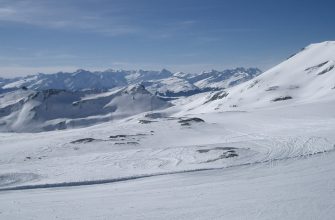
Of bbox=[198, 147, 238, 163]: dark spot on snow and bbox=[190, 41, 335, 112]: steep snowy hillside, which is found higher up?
bbox=[190, 41, 335, 112]: steep snowy hillside

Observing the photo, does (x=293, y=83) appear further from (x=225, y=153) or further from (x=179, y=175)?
(x=179, y=175)

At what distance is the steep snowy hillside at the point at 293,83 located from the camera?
123 m

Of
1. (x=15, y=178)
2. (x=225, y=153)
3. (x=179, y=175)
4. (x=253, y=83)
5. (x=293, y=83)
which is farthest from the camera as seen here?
(x=253, y=83)

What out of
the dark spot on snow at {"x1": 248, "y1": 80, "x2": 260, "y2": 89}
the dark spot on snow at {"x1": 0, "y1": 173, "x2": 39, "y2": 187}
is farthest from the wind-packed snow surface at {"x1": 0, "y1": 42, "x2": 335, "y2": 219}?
the dark spot on snow at {"x1": 248, "y1": 80, "x2": 260, "y2": 89}

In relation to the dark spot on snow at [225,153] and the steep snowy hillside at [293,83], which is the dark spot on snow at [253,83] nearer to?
the steep snowy hillside at [293,83]

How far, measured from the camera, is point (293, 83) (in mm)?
139875

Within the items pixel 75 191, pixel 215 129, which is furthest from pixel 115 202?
pixel 215 129

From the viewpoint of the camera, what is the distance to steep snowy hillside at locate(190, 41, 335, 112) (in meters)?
123

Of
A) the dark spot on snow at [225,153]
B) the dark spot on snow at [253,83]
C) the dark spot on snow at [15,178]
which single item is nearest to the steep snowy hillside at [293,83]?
the dark spot on snow at [253,83]

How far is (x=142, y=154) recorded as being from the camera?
3831cm

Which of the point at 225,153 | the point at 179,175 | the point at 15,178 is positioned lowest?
the point at 15,178

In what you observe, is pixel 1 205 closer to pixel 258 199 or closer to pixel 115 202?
pixel 115 202

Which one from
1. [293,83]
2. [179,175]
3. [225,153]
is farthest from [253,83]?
[179,175]

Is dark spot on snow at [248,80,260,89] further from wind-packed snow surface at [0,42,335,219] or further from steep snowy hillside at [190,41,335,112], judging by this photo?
wind-packed snow surface at [0,42,335,219]
